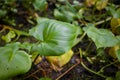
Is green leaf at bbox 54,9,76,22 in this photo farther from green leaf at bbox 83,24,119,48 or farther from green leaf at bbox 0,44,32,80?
green leaf at bbox 0,44,32,80

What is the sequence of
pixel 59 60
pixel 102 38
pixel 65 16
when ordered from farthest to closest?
pixel 65 16
pixel 59 60
pixel 102 38

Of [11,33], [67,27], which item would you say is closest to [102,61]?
[67,27]

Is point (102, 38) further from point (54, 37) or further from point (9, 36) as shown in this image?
point (9, 36)

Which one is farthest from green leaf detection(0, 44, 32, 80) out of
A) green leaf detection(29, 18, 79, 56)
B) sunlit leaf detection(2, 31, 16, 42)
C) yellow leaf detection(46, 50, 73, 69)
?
sunlit leaf detection(2, 31, 16, 42)

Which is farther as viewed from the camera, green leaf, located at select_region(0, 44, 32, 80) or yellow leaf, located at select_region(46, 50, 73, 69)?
yellow leaf, located at select_region(46, 50, 73, 69)

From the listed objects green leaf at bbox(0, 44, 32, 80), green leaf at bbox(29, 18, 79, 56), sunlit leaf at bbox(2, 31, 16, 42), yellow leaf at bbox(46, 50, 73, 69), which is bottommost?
yellow leaf at bbox(46, 50, 73, 69)

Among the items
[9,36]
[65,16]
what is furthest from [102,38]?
[9,36]

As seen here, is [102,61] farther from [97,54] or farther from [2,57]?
[2,57]
